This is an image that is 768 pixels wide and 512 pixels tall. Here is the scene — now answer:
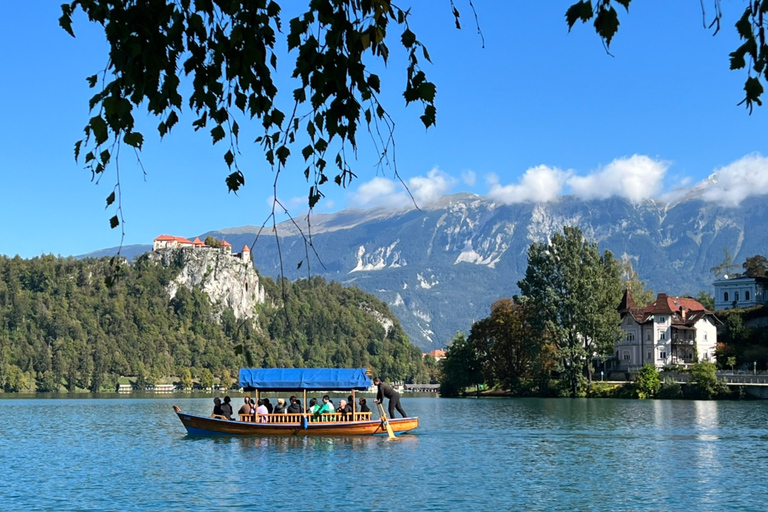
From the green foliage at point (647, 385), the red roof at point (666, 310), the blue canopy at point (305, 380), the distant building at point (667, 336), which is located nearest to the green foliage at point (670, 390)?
the green foliage at point (647, 385)

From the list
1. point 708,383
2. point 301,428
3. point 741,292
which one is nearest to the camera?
point 301,428

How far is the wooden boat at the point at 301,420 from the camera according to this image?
1905 inches

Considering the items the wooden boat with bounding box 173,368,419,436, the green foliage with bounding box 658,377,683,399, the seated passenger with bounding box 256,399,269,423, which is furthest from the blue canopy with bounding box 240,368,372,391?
the green foliage with bounding box 658,377,683,399

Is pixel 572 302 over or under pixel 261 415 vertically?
over

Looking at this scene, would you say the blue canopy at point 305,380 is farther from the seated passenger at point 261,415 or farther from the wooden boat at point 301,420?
the seated passenger at point 261,415

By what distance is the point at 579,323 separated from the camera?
10169 centimetres

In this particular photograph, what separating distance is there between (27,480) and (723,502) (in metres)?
21.6

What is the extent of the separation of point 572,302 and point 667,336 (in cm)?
2913

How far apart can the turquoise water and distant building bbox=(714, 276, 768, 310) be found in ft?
325

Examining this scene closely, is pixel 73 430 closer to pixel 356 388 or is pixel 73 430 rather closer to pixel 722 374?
pixel 356 388

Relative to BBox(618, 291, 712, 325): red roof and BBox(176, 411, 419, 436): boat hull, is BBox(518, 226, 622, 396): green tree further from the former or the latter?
BBox(176, 411, 419, 436): boat hull

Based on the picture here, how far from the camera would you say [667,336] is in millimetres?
124312

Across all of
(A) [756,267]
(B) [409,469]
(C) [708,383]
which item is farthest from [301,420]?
(A) [756,267]

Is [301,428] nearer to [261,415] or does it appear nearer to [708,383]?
[261,415]
